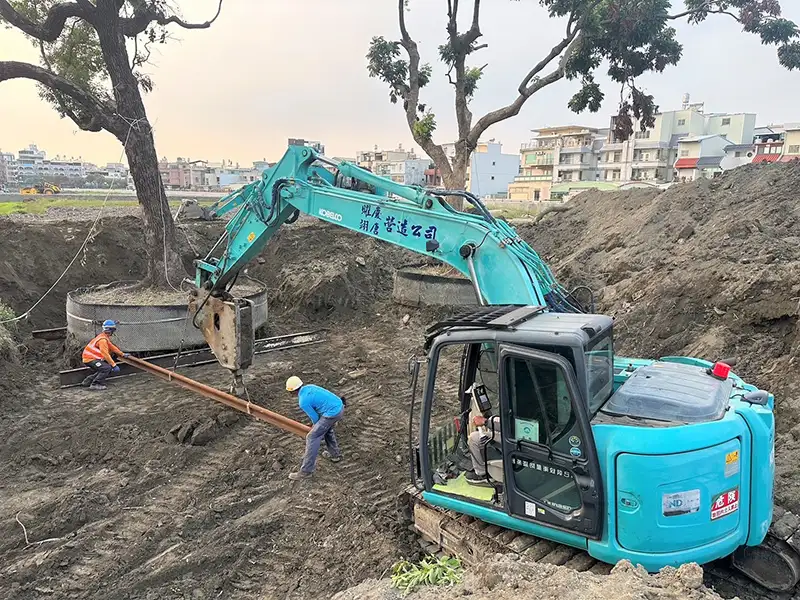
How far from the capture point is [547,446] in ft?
12.5

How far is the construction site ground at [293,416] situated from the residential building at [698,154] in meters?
41.3

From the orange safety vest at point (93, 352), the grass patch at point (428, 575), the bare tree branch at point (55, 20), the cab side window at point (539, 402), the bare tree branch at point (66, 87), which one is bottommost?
the grass patch at point (428, 575)

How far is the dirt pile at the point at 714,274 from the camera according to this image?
7.06 m

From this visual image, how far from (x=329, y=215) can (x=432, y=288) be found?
6624 millimetres

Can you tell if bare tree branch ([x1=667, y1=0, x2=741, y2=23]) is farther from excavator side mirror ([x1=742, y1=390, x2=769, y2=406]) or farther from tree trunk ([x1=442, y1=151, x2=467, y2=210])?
excavator side mirror ([x1=742, y1=390, x2=769, y2=406])

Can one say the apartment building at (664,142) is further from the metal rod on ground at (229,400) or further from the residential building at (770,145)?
the metal rod on ground at (229,400)

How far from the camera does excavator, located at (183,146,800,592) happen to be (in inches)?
139

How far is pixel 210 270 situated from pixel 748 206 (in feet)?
30.7

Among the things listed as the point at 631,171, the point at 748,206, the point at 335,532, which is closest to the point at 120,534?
the point at 335,532

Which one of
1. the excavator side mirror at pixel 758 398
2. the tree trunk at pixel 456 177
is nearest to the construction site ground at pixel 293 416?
the excavator side mirror at pixel 758 398

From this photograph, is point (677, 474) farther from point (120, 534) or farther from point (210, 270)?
point (210, 270)

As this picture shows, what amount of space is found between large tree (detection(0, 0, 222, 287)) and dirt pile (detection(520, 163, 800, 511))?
26.8ft

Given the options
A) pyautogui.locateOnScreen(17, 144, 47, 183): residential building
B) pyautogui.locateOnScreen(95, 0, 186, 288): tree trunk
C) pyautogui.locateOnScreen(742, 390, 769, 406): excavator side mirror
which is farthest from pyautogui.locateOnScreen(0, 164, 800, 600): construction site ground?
pyautogui.locateOnScreen(17, 144, 47, 183): residential building

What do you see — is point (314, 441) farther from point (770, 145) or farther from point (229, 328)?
point (770, 145)
